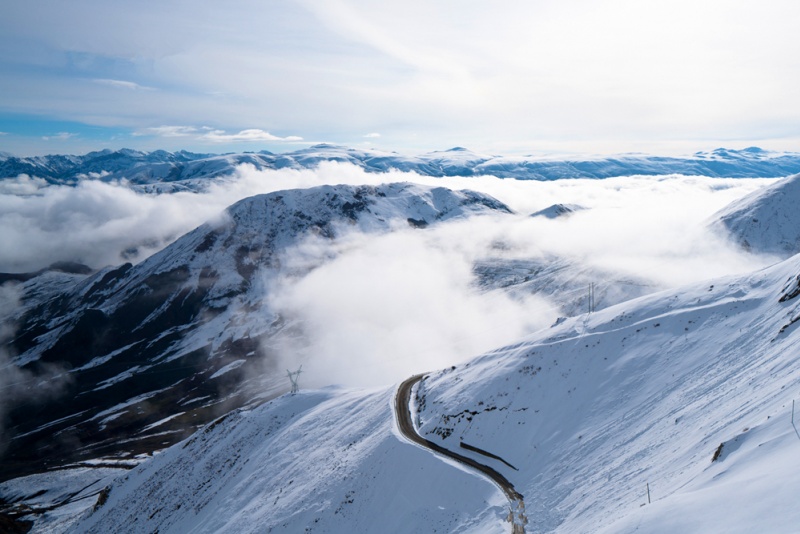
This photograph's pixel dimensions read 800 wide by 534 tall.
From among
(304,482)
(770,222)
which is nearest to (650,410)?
(304,482)

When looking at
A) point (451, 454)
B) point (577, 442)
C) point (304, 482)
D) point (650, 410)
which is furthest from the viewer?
point (304, 482)

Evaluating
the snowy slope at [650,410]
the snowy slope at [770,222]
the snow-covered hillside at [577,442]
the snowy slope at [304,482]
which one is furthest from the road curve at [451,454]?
the snowy slope at [770,222]

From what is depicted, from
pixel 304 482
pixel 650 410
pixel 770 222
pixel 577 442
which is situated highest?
pixel 770 222

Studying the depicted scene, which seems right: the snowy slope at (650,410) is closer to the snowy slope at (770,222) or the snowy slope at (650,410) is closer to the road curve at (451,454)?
the road curve at (451,454)

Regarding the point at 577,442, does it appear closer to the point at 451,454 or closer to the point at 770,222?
the point at 451,454

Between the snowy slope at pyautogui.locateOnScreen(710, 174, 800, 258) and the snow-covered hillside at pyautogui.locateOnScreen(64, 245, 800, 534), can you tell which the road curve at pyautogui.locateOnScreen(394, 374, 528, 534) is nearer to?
the snow-covered hillside at pyautogui.locateOnScreen(64, 245, 800, 534)

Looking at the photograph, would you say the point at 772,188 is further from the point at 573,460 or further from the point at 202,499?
the point at 202,499

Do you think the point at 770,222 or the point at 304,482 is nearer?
the point at 304,482
